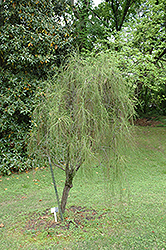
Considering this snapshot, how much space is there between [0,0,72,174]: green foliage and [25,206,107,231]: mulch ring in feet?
9.97

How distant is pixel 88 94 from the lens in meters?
2.88

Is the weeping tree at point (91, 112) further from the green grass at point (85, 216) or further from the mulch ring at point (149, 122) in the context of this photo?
the mulch ring at point (149, 122)

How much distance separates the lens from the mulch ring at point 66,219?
3.36 m

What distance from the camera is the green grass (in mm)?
3006

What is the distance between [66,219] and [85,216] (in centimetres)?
37

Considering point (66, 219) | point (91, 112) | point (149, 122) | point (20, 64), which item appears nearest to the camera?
point (91, 112)

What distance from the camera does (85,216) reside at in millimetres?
3713

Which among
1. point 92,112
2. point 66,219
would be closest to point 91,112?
point 92,112

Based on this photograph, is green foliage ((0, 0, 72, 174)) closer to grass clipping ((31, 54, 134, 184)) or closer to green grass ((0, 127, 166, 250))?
green grass ((0, 127, 166, 250))

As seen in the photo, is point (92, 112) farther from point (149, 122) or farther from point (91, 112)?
point (149, 122)

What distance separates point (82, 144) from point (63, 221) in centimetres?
139

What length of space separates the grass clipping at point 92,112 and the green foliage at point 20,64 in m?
3.53

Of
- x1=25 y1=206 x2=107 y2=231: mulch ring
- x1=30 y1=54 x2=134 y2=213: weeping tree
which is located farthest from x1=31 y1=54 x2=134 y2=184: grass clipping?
x1=25 y1=206 x2=107 y2=231: mulch ring

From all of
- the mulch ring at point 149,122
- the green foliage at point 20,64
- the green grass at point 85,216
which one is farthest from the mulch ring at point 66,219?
the mulch ring at point 149,122
